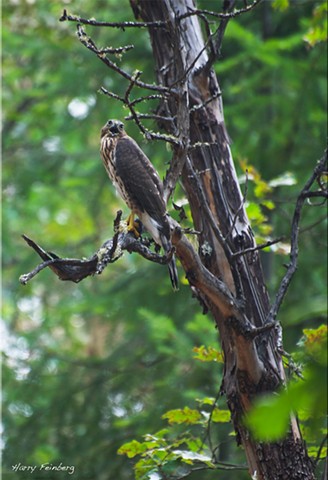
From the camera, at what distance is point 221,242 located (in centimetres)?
278

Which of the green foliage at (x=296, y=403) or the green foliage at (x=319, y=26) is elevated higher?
the green foliage at (x=319, y=26)

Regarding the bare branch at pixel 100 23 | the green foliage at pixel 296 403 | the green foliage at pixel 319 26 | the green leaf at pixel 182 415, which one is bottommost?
the green foliage at pixel 296 403

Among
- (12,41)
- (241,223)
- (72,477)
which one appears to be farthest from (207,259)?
(12,41)

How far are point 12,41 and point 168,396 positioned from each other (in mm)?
4614

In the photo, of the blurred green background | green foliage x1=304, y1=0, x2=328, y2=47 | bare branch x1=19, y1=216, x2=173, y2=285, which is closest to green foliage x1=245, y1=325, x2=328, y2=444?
bare branch x1=19, y1=216, x2=173, y2=285

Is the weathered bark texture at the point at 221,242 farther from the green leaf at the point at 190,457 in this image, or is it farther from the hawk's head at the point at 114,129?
the hawk's head at the point at 114,129

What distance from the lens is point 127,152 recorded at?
394 centimetres

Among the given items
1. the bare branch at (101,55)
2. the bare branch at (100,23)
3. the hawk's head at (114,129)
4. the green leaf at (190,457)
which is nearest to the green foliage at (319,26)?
the hawk's head at (114,129)

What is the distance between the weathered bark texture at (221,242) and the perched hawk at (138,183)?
30cm

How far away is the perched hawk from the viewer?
3.36 m

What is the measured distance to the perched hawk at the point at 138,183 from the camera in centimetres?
336

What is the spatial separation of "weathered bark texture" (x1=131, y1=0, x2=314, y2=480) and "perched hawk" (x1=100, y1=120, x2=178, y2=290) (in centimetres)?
30

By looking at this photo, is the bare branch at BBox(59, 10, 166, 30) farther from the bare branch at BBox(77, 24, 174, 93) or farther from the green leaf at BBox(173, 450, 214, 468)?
the green leaf at BBox(173, 450, 214, 468)

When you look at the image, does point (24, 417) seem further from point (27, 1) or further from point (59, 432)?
point (27, 1)
